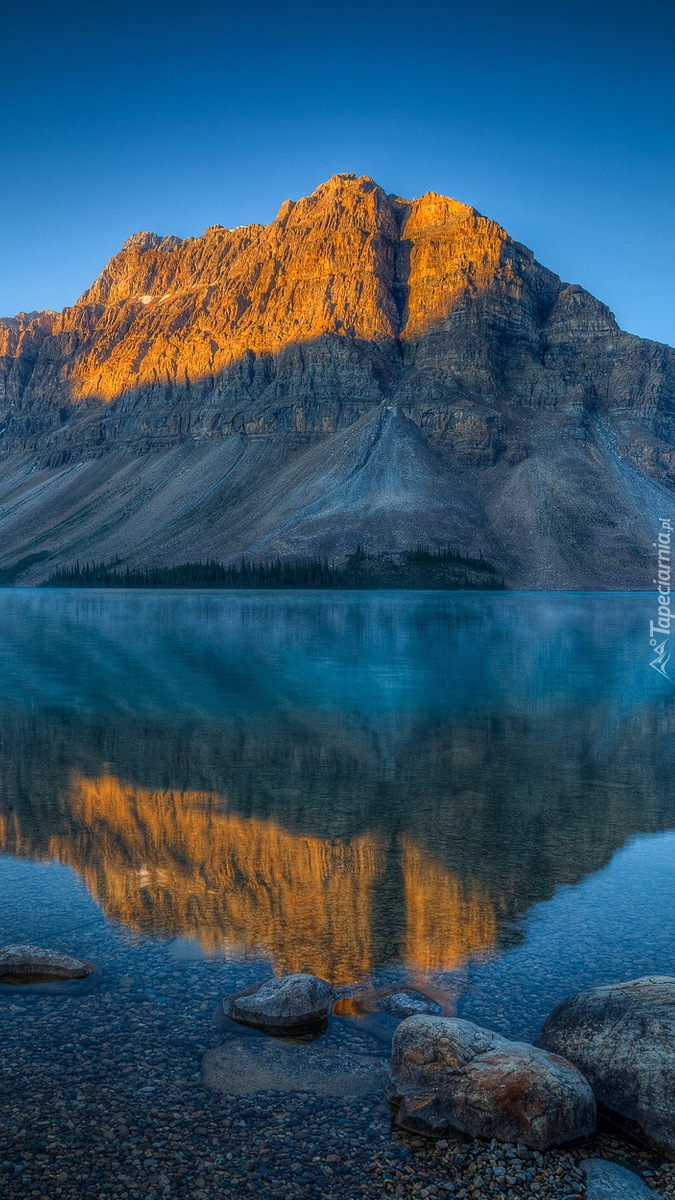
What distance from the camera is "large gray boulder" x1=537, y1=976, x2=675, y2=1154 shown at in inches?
264

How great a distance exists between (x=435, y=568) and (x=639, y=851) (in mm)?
161429

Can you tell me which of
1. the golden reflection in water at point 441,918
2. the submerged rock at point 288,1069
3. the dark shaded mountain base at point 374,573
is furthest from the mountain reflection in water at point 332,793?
the dark shaded mountain base at point 374,573

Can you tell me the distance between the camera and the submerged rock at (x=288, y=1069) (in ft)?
23.6

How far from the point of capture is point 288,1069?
7484 millimetres

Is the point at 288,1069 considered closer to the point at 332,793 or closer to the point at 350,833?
the point at 350,833

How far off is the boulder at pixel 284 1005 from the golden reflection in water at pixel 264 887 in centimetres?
73

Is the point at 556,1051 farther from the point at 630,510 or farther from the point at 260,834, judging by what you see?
the point at 630,510

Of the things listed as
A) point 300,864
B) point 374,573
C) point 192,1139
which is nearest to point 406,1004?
point 192,1139

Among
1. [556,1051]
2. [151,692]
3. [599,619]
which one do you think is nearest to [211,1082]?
[556,1051]

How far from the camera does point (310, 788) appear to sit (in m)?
17.6

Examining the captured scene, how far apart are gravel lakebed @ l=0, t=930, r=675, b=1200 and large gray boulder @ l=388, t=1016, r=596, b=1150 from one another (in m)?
0.13

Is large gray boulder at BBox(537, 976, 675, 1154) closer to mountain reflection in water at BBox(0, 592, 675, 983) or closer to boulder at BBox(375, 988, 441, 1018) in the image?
boulder at BBox(375, 988, 441, 1018)

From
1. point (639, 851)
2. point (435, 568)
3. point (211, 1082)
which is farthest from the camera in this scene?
point (435, 568)

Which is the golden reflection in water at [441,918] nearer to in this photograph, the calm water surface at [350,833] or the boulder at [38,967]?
the calm water surface at [350,833]
